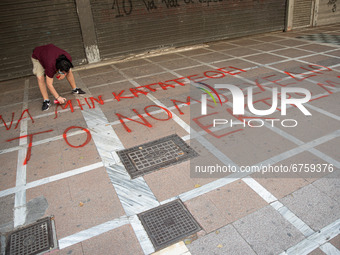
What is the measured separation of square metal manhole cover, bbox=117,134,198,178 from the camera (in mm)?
3756

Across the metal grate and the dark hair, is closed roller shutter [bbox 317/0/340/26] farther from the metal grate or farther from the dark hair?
the dark hair

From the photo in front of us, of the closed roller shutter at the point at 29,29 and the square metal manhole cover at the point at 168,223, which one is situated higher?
the closed roller shutter at the point at 29,29

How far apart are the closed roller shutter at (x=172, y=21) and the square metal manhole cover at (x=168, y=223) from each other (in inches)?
301

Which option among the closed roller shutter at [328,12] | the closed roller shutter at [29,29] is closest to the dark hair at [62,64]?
the closed roller shutter at [29,29]

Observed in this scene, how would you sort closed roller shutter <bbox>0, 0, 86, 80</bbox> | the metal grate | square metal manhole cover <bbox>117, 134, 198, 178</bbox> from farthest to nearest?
the metal grate, closed roller shutter <bbox>0, 0, 86, 80</bbox>, square metal manhole cover <bbox>117, 134, 198, 178</bbox>

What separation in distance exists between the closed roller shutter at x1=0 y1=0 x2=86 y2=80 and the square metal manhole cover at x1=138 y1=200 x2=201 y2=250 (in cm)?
758

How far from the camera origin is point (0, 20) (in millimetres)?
7832

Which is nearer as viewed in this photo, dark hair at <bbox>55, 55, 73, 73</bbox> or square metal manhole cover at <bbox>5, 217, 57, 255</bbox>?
square metal manhole cover at <bbox>5, 217, 57, 255</bbox>

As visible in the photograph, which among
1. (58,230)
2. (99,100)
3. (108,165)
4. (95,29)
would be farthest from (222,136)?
(95,29)

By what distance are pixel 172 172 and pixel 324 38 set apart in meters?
10.2

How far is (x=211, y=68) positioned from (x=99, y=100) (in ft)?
11.3

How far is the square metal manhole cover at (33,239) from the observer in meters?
2.68

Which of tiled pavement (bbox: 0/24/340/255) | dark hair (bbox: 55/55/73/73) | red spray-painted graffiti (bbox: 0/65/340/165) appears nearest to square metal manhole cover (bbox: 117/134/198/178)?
tiled pavement (bbox: 0/24/340/255)

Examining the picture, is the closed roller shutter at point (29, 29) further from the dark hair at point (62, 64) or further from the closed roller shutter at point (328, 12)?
the closed roller shutter at point (328, 12)
